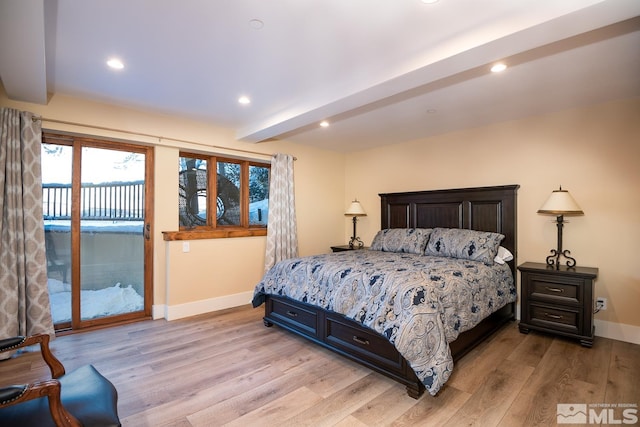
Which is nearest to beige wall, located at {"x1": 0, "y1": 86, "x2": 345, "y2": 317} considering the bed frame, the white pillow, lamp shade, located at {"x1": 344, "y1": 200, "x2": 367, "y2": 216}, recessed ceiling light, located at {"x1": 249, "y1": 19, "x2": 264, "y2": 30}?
lamp shade, located at {"x1": 344, "y1": 200, "x2": 367, "y2": 216}

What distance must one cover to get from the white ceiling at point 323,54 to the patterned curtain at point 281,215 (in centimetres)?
110

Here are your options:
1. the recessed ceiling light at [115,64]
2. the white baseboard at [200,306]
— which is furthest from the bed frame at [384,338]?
the recessed ceiling light at [115,64]

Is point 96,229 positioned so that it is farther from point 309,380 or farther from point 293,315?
point 309,380

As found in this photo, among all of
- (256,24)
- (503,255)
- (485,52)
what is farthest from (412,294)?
(256,24)

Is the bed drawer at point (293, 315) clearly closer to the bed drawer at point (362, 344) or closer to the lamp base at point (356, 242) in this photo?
the bed drawer at point (362, 344)

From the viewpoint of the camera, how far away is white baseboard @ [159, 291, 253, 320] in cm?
364

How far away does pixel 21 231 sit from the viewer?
2760 mm

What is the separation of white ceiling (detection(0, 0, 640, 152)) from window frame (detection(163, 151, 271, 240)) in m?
0.88

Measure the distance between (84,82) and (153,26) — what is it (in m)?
1.27

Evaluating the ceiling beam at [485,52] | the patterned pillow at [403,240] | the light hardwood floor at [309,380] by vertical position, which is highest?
the ceiling beam at [485,52]

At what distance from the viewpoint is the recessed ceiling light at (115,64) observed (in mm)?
2330

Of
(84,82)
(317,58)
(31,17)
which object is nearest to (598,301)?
(317,58)

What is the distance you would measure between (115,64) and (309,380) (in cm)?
281

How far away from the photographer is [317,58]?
2307mm
